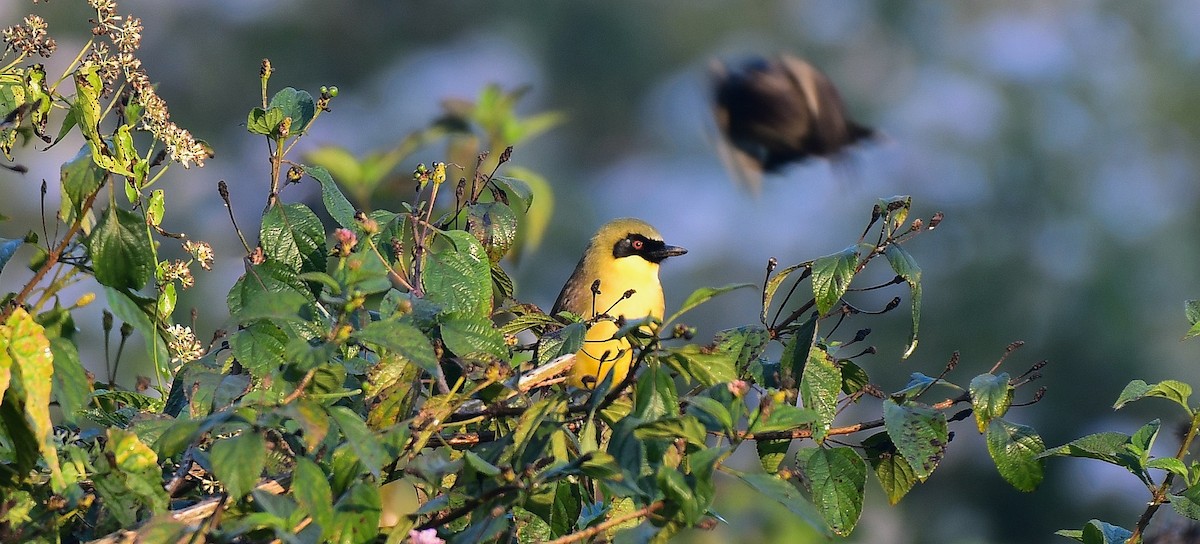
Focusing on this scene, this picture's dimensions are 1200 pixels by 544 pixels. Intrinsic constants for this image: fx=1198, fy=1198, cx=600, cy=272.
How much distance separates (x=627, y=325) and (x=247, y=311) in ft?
1.42

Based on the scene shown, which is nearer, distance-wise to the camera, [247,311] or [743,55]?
[247,311]

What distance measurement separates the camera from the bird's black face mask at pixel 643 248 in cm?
409

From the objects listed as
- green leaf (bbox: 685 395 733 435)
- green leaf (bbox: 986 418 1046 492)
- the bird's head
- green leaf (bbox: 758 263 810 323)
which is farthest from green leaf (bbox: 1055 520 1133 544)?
the bird's head

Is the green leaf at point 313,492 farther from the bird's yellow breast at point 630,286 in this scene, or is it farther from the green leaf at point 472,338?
the bird's yellow breast at point 630,286

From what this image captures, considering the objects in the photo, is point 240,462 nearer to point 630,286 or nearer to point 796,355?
point 796,355

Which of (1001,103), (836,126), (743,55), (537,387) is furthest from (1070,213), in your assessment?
(537,387)

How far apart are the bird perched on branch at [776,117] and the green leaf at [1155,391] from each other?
6.60 meters

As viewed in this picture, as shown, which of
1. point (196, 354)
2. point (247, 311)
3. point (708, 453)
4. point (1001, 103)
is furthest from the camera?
point (1001, 103)

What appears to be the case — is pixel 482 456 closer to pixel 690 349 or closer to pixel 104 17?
pixel 690 349

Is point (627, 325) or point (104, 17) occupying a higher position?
point (104, 17)

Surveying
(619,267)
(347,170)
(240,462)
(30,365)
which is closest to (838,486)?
(240,462)

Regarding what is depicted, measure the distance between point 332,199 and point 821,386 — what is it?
0.76 meters

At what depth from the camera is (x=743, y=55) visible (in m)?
9.67

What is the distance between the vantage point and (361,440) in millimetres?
1236
